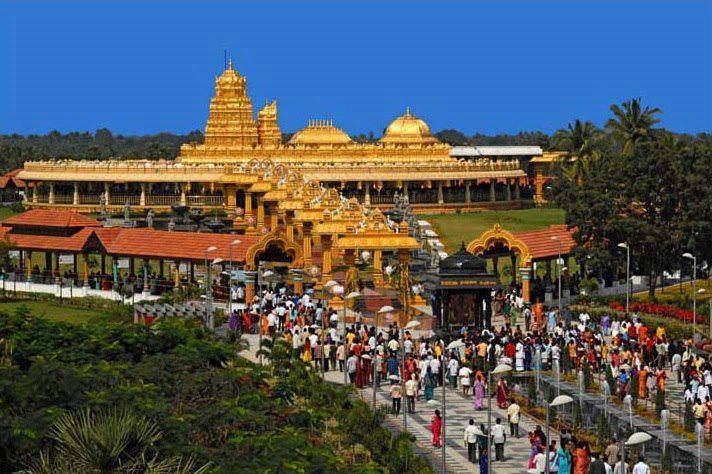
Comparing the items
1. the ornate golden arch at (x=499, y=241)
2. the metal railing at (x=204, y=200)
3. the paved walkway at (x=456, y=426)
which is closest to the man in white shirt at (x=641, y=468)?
the paved walkway at (x=456, y=426)

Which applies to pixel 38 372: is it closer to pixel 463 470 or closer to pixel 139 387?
pixel 139 387

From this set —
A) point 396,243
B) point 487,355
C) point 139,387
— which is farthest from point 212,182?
point 139,387

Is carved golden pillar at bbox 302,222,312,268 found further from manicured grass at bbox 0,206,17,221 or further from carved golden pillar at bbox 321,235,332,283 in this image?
manicured grass at bbox 0,206,17,221

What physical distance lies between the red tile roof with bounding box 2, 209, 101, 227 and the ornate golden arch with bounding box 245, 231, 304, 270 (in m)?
9.82

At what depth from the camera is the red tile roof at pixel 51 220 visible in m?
69.7

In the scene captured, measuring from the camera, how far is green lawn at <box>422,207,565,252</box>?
83481mm

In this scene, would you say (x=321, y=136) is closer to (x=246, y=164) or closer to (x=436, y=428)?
(x=246, y=164)

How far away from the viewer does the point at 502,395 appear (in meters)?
40.8

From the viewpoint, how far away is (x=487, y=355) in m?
44.2

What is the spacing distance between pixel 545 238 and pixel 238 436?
1180 inches

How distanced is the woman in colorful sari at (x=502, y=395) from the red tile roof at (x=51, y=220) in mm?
31689

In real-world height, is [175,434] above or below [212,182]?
below

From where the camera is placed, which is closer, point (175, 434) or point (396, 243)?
point (175, 434)

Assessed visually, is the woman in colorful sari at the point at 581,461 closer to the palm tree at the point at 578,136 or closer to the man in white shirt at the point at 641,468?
the man in white shirt at the point at 641,468
